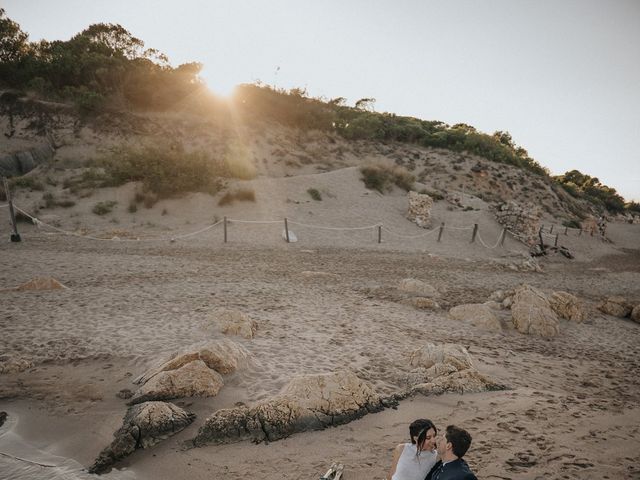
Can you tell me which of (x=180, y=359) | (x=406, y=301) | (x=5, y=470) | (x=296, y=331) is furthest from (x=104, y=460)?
(x=406, y=301)

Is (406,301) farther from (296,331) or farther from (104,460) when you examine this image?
(104,460)

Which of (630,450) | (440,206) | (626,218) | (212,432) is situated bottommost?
(212,432)

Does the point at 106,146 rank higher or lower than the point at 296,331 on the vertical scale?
higher

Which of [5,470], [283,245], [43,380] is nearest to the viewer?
[5,470]

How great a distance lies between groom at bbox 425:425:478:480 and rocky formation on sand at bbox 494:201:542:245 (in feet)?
65.9

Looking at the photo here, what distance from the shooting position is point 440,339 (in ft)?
23.3

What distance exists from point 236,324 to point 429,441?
4438mm

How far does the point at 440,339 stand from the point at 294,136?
26.4 meters

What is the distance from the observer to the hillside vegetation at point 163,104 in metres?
19.3

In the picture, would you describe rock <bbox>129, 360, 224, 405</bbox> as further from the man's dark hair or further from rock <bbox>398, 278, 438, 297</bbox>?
rock <bbox>398, 278, 438, 297</bbox>

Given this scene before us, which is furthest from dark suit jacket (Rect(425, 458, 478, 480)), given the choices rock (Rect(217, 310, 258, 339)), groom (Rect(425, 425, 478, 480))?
rock (Rect(217, 310, 258, 339))

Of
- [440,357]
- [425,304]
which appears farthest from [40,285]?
[425,304]

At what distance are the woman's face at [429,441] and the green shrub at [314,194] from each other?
17998mm

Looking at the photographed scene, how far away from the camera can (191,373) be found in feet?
15.1
